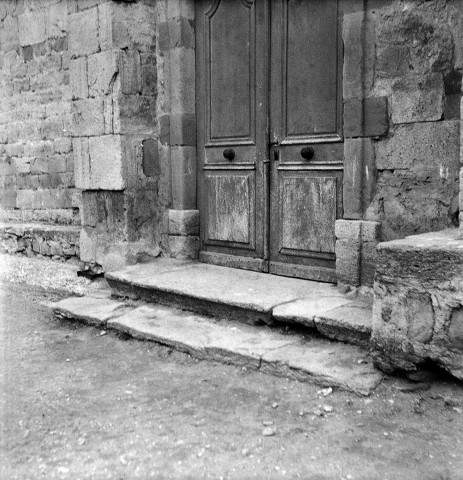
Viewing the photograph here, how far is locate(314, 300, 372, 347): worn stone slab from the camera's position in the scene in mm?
3301

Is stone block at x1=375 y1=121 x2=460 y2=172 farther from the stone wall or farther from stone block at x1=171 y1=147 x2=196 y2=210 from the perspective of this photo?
stone block at x1=171 y1=147 x2=196 y2=210

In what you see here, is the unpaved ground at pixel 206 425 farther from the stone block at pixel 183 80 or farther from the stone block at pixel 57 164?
the stone block at pixel 57 164

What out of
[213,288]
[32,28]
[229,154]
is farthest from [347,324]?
[32,28]

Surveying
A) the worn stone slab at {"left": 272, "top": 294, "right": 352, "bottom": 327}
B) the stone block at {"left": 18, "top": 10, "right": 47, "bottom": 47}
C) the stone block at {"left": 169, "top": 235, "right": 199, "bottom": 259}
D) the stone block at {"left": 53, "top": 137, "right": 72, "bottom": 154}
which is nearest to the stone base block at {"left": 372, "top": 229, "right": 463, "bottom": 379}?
the worn stone slab at {"left": 272, "top": 294, "right": 352, "bottom": 327}

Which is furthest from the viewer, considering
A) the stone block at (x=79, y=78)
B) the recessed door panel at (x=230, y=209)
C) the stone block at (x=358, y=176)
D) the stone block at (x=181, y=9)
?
the stone block at (x=79, y=78)

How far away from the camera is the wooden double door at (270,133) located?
13.8ft

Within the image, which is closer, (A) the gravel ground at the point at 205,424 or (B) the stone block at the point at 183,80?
(A) the gravel ground at the point at 205,424

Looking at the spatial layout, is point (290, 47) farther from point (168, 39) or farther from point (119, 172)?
point (119, 172)

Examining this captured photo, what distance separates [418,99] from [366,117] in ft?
1.18

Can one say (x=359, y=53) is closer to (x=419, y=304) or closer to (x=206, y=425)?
(x=419, y=304)

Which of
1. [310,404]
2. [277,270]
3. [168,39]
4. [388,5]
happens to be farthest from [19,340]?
[388,5]

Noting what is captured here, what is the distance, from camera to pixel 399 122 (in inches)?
146

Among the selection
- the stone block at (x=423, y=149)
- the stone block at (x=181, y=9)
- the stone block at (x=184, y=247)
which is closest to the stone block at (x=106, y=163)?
the stone block at (x=184, y=247)

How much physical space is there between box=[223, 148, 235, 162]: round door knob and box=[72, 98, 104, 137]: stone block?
3.70 feet
